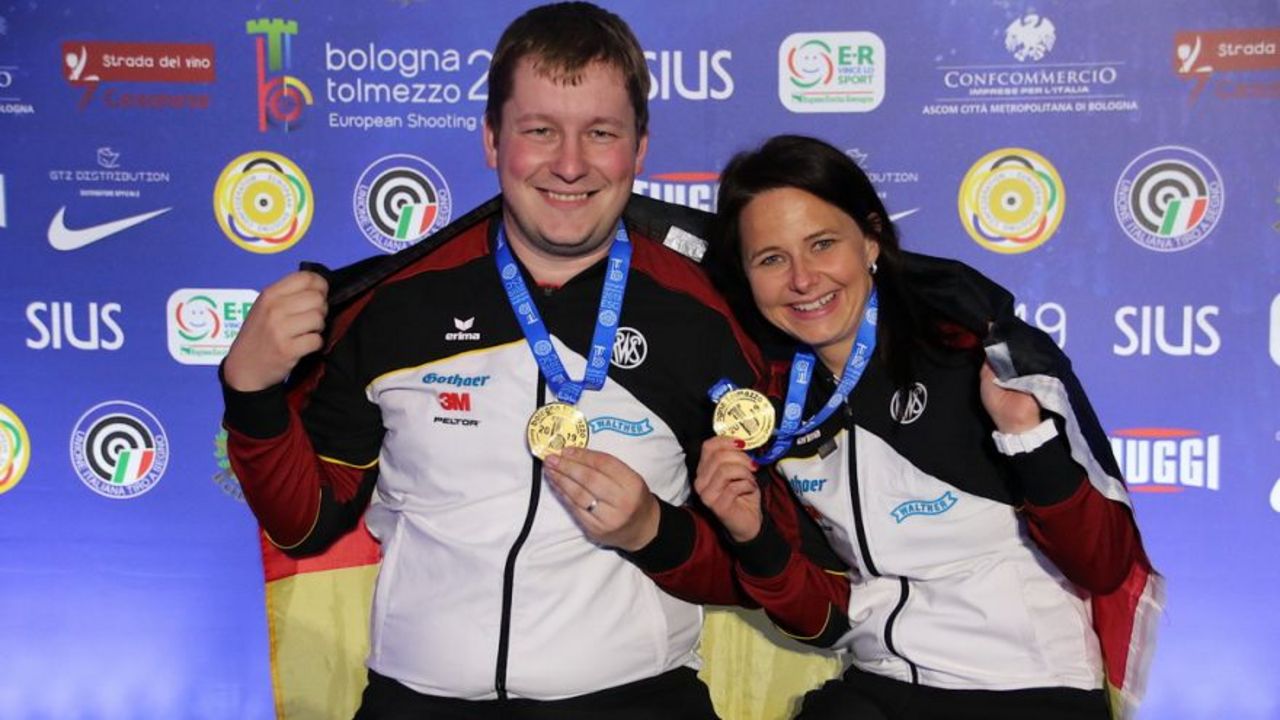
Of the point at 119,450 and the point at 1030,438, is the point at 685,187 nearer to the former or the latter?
the point at 1030,438

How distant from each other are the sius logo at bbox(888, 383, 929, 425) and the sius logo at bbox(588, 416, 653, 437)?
420mm

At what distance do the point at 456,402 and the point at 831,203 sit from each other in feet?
2.36

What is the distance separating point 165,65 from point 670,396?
1921 mm

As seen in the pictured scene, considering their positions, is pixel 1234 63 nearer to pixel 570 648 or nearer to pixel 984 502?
pixel 984 502

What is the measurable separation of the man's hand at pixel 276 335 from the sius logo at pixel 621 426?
478 millimetres

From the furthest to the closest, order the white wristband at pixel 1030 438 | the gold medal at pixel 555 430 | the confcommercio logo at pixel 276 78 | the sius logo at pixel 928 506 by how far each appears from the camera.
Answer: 1. the confcommercio logo at pixel 276 78
2. the sius logo at pixel 928 506
3. the gold medal at pixel 555 430
4. the white wristband at pixel 1030 438

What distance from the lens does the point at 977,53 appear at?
2891mm

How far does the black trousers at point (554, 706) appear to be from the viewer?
1832mm

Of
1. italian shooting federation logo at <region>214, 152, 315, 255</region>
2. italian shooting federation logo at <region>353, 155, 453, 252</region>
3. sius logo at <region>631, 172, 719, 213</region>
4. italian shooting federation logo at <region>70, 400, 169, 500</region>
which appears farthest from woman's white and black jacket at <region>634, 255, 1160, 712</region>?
italian shooting federation logo at <region>70, 400, 169, 500</region>

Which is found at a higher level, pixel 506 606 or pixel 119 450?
pixel 119 450

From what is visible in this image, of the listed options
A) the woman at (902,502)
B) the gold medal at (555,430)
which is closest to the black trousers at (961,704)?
the woman at (902,502)

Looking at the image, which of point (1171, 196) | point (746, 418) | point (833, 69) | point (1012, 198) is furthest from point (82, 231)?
point (1171, 196)

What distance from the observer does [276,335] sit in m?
1.68

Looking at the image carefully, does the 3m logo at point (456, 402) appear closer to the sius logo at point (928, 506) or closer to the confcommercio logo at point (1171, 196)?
the sius logo at point (928, 506)
